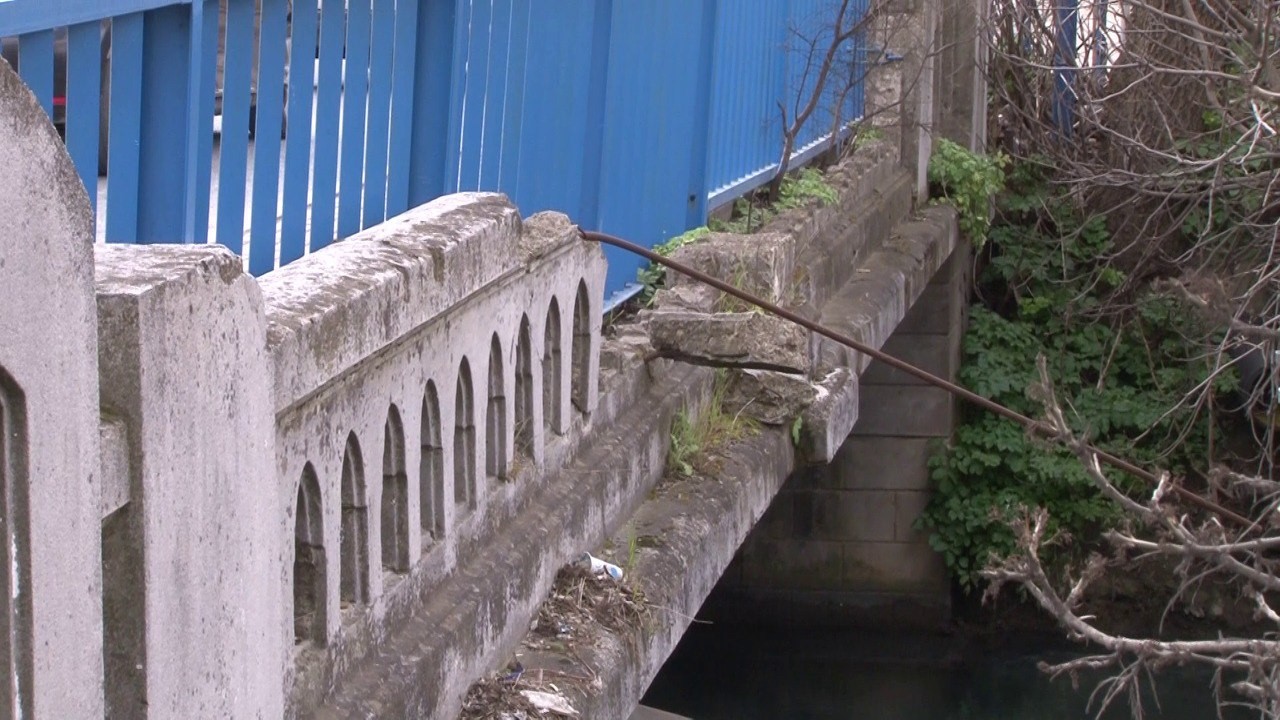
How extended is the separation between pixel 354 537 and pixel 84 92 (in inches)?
34.0

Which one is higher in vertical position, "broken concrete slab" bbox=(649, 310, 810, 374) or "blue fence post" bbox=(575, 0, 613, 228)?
"blue fence post" bbox=(575, 0, 613, 228)

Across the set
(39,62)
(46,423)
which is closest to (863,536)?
(39,62)

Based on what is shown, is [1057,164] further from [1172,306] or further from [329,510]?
[329,510]

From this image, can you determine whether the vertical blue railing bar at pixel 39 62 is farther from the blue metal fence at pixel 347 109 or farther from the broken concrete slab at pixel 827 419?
the broken concrete slab at pixel 827 419

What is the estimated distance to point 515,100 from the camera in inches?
174

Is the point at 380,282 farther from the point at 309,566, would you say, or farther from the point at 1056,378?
the point at 1056,378

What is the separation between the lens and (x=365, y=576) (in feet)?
9.45

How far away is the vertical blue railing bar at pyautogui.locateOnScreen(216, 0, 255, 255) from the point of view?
115 inches

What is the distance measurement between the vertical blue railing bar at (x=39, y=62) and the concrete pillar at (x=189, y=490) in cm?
43

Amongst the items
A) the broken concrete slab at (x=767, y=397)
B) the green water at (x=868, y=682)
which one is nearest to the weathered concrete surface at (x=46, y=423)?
the broken concrete slab at (x=767, y=397)

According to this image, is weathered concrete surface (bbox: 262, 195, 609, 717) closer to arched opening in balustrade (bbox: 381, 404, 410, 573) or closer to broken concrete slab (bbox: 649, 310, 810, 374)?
arched opening in balustrade (bbox: 381, 404, 410, 573)

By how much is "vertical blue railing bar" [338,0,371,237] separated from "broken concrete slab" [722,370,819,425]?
238 centimetres

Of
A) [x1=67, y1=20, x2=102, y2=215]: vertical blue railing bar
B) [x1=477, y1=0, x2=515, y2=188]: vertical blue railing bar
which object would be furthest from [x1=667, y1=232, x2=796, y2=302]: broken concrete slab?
[x1=67, y1=20, x2=102, y2=215]: vertical blue railing bar

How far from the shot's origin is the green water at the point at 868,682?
12297 mm
